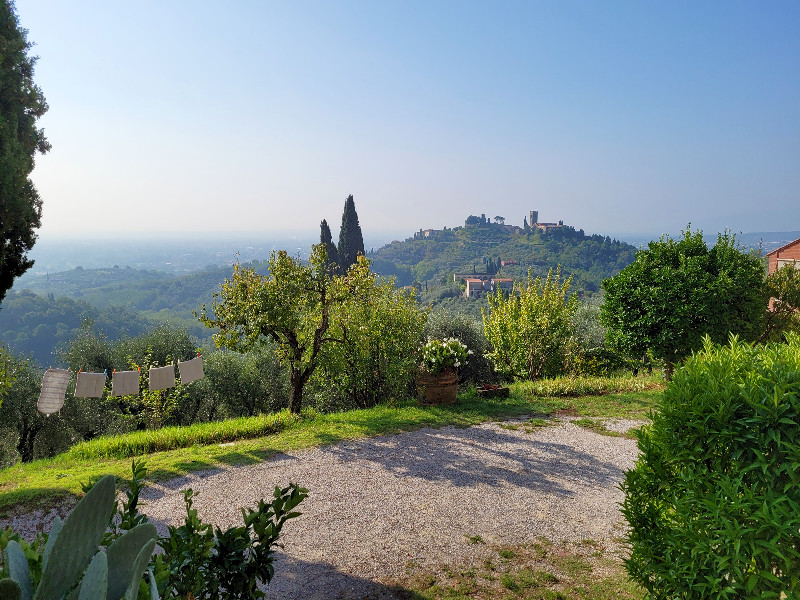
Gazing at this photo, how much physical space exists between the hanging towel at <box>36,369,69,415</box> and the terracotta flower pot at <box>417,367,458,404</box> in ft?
28.0

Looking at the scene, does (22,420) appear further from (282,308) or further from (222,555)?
(222,555)

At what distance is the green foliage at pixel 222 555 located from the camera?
7.98ft

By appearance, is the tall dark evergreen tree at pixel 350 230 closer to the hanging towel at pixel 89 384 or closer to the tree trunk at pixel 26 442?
the tree trunk at pixel 26 442

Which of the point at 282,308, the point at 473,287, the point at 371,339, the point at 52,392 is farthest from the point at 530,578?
the point at 473,287

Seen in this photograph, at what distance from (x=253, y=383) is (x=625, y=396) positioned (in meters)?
14.5

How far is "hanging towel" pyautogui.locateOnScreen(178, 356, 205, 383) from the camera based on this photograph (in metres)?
11.4

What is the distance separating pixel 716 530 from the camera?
297 cm

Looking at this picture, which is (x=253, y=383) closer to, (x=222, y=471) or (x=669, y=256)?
(x=222, y=471)

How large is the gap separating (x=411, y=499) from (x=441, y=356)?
16.6 ft

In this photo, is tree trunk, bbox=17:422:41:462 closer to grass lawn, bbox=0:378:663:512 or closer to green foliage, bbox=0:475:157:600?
grass lawn, bbox=0:378:663:512

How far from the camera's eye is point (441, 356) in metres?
11.6

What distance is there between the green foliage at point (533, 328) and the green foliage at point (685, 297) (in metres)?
2.38

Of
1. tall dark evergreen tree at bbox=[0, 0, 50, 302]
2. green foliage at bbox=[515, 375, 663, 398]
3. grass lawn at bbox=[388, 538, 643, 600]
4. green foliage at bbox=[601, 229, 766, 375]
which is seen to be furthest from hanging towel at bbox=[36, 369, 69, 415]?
green foliage at bbox=[601, 229, 766, 375]

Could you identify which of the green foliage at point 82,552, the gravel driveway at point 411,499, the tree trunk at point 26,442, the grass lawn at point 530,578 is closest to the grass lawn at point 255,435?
the gravel driveway at point 411,499
